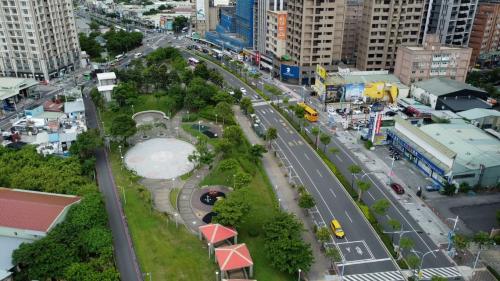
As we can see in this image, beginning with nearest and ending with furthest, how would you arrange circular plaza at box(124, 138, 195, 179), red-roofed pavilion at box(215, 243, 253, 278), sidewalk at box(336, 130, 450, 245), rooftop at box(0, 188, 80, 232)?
red-roofed pavilion at box(215, 243, 253, 278)
rooftop at box(0, 188, 80, 232)
sidewalk at box(336, 130, 450, 245)
circular plaza at box(124, 138, 195, 179)

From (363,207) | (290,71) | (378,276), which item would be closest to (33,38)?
(290,71)

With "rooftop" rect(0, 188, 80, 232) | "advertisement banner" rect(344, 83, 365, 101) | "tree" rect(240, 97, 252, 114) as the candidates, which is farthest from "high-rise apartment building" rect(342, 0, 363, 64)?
"rooftop" rect(0, 188, 80, 232)

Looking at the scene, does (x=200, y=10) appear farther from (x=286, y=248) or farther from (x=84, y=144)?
(x=286, y=248)

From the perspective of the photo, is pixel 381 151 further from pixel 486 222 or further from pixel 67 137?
pixel 67 137

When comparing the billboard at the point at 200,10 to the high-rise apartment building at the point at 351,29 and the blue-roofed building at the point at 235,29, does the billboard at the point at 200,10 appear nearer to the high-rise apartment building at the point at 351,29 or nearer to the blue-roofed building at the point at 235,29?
the blue-roofed building at the point at 235,29

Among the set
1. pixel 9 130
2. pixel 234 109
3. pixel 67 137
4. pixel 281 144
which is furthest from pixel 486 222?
pixel 9 130

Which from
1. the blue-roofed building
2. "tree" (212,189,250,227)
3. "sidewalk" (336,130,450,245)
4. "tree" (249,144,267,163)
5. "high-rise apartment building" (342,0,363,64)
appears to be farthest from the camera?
the blue-roofed building

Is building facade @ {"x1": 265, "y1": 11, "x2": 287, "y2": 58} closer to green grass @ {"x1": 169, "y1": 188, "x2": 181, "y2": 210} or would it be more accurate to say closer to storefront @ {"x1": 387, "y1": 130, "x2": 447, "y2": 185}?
storefront @ {"x1": 387, "y1": 130, "x2": 447, "y2": 185}
